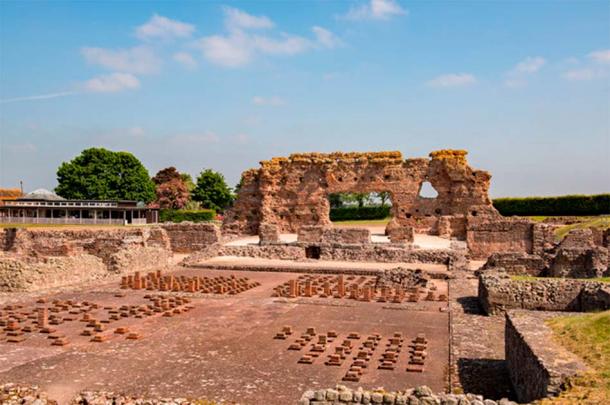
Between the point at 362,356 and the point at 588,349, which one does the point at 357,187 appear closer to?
the point at 362,356

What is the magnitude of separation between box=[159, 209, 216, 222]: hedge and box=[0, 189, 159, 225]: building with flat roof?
201cm

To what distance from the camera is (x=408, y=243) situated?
2725cm

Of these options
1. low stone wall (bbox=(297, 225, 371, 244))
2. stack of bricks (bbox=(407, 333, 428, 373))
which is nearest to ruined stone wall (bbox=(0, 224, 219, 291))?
low stone wall (bbox=(297, 225, 371, 244))

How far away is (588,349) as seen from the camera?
7.69m

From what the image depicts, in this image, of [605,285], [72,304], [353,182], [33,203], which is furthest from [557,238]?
[33,203]

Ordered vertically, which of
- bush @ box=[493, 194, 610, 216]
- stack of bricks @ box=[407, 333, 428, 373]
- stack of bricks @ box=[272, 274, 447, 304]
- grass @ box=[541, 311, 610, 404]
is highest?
bush @ box=[493, 194, 610, 216]

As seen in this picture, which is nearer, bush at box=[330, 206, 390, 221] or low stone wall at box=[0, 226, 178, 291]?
low stone wall at box=[0, 226, 178, 291]

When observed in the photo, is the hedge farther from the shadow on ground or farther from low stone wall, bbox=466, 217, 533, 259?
the shadow on ground

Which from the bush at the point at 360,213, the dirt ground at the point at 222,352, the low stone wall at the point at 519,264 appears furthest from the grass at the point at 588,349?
the bush at the point at 360,213

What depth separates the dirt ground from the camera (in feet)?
29.7

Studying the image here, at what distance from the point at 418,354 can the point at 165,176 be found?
69.7 meters

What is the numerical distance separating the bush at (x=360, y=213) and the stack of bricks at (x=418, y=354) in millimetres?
41511

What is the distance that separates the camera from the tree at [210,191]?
70875 mm

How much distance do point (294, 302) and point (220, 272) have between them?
823 cm
